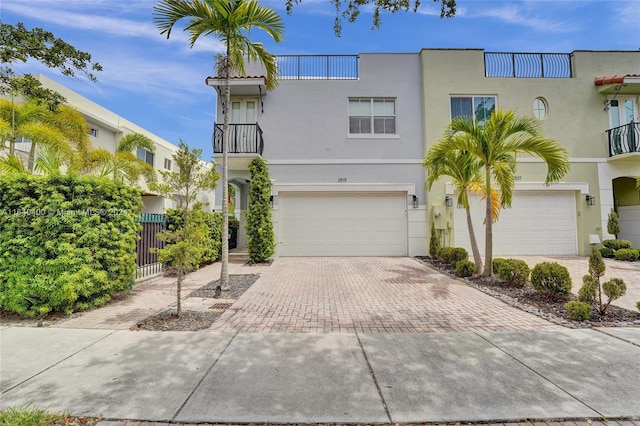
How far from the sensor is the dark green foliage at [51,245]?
15.6ft

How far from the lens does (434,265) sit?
10.1m

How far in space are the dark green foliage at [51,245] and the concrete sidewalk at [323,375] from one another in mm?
716

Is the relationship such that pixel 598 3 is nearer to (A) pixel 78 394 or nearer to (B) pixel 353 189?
(B) pixel 353 189

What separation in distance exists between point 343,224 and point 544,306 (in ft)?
24.2

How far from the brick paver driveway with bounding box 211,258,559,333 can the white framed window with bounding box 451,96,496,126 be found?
289 inches

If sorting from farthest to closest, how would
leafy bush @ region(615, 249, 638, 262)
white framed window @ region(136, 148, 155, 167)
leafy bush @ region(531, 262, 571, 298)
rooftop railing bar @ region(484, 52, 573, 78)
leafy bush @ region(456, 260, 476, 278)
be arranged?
white framed window @ region(136, 148, 155, 167), rooftop railing bar @ region(484, 52, 573, 78), leafy bush @ region(615, 249, 638, 262), leafy bush @ region(456, 260, 476, 278), leafy bush @ region(531, 262, 571, 298)

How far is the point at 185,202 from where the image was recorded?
544 centimetres

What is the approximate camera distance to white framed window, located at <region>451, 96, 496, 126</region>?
12.1 m

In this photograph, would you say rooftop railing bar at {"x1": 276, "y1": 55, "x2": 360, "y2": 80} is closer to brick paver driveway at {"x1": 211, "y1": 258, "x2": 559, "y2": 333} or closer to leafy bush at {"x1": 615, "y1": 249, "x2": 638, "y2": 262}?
brick paver driveway at {"x1": 211, "y1": 258, "x2": 559, "y2": 333}

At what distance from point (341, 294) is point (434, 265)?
197 inches

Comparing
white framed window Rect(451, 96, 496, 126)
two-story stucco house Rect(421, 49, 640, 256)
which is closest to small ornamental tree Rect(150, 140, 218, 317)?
two-story stucco house Rect(421, 49, 640, 256)

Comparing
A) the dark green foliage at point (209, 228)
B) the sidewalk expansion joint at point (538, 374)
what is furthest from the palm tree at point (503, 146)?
the dark green foliage at point (209, 228)

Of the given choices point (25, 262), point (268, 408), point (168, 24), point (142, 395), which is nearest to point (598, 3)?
point (168, 24)

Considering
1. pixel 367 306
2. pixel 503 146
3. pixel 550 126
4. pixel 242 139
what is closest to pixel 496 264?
pixel 503 146
